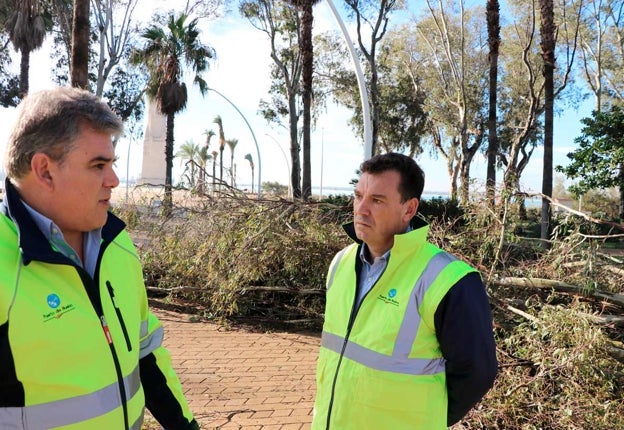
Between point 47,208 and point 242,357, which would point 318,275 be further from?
point 47,208

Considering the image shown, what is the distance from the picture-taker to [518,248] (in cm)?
510

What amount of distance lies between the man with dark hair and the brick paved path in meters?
2.10

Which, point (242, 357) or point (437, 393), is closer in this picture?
point (437, 393)

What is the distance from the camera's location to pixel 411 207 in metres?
2.28

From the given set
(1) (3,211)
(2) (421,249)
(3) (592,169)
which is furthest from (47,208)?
(3) (592,169)

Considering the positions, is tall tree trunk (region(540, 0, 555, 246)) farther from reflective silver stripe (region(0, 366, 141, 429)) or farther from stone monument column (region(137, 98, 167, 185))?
stone monument column (region(137, 98, 167, 185))

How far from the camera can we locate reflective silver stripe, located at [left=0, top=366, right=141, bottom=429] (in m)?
1.29

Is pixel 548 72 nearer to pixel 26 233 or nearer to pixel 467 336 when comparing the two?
pixel 467 336

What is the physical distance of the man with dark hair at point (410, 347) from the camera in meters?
1.86

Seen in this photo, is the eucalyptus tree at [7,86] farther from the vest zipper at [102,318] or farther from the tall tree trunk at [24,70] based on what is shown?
the vest zipper at [102,318]

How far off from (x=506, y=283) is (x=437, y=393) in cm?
294

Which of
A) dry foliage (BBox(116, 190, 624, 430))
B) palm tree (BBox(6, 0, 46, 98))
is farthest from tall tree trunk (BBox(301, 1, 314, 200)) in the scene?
dry foliage (BBox(116, 190, 624, 430))

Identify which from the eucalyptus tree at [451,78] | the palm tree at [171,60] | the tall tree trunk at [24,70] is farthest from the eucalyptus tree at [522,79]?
the tall tree trunk at [24,70]

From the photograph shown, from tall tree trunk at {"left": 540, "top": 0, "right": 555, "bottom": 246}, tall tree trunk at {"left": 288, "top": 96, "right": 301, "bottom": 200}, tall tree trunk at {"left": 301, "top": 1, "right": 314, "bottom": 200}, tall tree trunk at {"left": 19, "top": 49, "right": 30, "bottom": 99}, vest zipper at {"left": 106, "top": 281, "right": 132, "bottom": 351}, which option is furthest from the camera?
tall tree trunk at {"left": 19, "top": 49, "right": 30, "bottom": 99}
